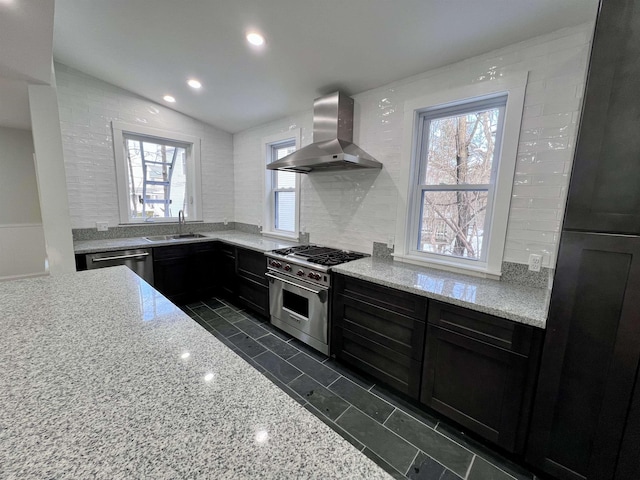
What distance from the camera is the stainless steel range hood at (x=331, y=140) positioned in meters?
2.46

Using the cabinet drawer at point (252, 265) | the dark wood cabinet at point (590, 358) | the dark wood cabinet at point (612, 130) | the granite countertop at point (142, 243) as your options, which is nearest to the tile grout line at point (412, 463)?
the dark wood cabinet at point (590, 358)

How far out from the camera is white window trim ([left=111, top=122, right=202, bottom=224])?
3.37 meters

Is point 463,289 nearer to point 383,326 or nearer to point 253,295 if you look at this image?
point 383,326

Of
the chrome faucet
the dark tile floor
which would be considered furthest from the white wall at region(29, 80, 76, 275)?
the dark tile floor

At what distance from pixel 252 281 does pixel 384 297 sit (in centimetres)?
181

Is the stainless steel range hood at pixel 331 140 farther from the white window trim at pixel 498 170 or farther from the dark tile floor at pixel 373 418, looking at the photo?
the dark tile floor at pixel 373 418

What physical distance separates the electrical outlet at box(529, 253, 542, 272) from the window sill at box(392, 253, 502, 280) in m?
0.19

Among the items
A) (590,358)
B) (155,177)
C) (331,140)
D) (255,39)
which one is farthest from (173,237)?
(590,358)

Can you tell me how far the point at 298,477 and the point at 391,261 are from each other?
7.14 feet

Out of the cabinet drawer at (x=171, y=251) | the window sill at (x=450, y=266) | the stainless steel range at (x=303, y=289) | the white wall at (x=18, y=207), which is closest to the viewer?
the window sill at (x=450, y=266)

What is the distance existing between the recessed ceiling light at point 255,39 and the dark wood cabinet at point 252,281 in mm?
1959

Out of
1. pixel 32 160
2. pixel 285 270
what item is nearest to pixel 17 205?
pixel 32 160

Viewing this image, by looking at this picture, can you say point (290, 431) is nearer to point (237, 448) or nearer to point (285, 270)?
point (237, 448)

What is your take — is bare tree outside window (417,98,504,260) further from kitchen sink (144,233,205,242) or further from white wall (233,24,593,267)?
kitchen sink (144,233,205,242)
